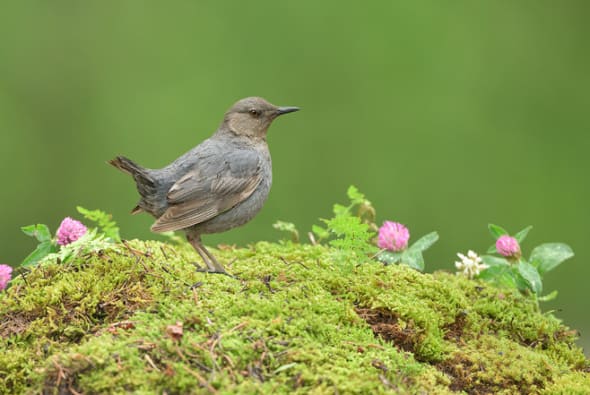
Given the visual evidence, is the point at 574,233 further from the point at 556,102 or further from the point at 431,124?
the point at 431,124

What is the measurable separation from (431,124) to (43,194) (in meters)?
4.68

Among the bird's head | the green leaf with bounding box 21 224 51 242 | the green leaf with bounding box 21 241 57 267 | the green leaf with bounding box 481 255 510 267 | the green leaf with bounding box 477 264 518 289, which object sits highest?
the bird's head

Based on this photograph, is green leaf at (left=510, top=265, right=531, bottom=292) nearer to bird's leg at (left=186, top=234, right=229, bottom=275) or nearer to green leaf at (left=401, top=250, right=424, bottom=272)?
green leaf at (left=401, top=250, right=424, bottom=272)

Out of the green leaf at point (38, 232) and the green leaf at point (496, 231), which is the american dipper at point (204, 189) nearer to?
the green leaf at point (38, 232)

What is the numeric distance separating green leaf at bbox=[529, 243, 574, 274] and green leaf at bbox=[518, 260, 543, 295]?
0.12 meters

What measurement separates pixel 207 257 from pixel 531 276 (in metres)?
2.00

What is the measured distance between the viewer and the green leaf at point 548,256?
4.54m

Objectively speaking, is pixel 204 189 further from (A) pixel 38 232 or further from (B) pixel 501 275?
(B) pixel 501 275

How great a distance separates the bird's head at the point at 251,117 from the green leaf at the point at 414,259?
5.20 ft

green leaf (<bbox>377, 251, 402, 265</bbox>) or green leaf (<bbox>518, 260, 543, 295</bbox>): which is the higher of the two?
green leaf (<bbox>518, 260, 543, 295</bbox>)

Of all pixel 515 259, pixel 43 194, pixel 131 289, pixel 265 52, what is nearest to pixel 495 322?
pixel 515 259

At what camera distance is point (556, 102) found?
8820 millimetres

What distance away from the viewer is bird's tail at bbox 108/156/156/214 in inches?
188

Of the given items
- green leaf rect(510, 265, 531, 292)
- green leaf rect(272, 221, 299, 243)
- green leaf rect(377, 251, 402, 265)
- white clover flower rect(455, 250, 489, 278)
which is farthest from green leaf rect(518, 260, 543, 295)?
green leaf rect(272, 221, 299, 243)
